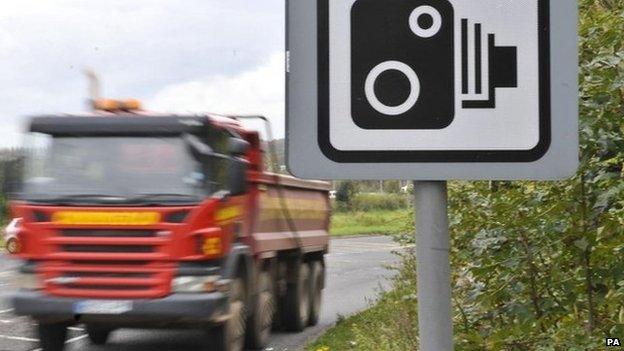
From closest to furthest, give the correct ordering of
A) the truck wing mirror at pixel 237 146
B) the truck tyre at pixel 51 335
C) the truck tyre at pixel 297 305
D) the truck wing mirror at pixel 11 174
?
the truck wing mirror at pixel 11 174 < the truck wing mirror at pixel 237 146 < the truck tyre at pixel 51 335 < the truck tyre at pixel 297 305

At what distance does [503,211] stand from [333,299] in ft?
50.1

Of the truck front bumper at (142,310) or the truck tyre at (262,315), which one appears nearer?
the truck front bumper at (142,310)

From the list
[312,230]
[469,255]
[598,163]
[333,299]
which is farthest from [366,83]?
[333,299]

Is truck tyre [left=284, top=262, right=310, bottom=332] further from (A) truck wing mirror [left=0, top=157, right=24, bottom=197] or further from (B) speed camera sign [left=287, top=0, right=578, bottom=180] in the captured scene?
(B) speed camera sign [left=287, top=0, right=578, bottom=180]

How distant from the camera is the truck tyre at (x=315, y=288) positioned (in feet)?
51.4

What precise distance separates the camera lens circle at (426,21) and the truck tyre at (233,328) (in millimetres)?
8805

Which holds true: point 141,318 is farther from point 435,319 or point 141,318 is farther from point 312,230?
point 435,319

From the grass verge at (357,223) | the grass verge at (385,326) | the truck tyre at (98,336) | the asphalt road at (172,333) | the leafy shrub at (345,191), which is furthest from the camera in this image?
the grass verge at (357,223)

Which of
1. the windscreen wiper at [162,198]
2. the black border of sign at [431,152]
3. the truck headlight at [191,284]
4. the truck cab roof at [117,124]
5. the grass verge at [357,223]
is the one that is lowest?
the grass verge at [357,223]

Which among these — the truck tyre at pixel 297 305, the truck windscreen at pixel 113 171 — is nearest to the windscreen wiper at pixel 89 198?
the truck windscreen at pixel 113 171

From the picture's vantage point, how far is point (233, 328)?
11.3m

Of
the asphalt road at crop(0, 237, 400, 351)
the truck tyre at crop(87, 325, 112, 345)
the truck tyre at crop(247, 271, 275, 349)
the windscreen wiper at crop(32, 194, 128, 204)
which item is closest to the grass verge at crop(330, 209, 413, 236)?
the asphalt road at crop(0, 237, 400, 351)

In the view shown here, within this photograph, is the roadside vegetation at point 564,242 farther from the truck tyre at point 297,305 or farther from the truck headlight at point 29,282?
the truck tyre at point 297,305

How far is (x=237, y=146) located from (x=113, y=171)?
157 centimetres
